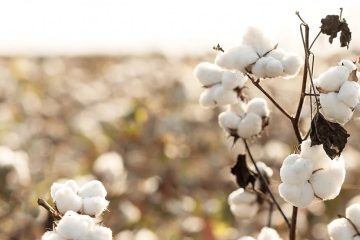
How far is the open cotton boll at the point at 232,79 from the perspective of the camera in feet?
5.26

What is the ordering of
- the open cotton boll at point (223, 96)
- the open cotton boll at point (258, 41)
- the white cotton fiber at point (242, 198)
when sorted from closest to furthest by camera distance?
the open cotton boll at point (258, 41) → the open cotton boll at point (223, 96) → the white cotton fiber at point (242, 198)

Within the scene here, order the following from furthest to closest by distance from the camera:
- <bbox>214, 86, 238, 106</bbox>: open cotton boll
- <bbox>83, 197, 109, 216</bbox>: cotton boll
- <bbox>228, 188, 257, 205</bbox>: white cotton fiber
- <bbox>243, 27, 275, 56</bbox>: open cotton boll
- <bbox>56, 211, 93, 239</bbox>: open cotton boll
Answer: <bbox>228, 188, 257, 205</bbox>: white cotton fiber, <bbox>214, 86, 238, 106</bbox>: open cotton boll, <bbox>243, 27, 275, 56</bbox>: open cotton boll, <bbox>83, 197, 109, 216</bbox>: cotton boll, <bbox>56, 211, 93, 239</bbox>: open cotton boll

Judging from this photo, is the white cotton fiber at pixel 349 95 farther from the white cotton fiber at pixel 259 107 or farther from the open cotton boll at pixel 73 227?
the open cotton boll at pixel 73 227

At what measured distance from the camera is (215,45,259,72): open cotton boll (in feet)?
4.81

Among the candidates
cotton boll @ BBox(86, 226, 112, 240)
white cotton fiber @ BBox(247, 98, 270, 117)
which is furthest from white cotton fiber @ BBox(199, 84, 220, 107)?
cotton boll @ BBox(86, 226, 112, 240)

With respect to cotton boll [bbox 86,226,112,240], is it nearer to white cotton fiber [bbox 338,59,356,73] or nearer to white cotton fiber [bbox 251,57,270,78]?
white cotton fiber [bbox 251,57,270,78]

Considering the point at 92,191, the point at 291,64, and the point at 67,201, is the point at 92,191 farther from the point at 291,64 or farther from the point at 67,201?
the point at 291,64

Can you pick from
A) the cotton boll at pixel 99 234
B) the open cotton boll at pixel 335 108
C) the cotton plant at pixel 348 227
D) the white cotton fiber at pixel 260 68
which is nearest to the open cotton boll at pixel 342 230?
the cotton plant at pixel 348 227

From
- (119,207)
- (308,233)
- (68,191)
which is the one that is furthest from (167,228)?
(68,191)

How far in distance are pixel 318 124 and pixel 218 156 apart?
365 centimetres

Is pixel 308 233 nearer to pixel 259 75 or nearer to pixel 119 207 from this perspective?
pixel 119 207

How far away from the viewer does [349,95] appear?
1.35 m

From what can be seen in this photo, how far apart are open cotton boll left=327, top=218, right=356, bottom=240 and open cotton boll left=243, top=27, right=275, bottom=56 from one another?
0.37 meters

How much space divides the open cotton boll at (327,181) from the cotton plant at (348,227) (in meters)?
0.13
